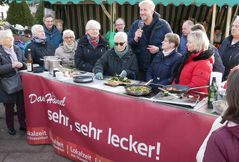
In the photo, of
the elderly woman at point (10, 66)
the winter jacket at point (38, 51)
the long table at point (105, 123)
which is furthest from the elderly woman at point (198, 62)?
the elderly woman at point (10, 66)

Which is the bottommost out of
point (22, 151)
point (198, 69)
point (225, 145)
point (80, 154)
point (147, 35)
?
point (22, 151)

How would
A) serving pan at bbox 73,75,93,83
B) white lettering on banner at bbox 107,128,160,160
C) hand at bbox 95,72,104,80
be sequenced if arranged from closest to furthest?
1. white lettering on banner at bbox 107,128,160,160
2. serving pan at bbox 73,75,93,83
3. hand at bbox 95,72,104,80

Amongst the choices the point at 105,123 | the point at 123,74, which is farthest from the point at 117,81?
the point at 105,123

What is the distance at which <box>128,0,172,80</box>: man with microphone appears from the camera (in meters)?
3.80

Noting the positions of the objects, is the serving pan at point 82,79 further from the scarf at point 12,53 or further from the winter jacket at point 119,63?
the scarf at point 12,53

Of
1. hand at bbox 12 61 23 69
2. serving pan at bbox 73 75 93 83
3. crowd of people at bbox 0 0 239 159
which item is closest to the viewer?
crowd of people at bbox 0 0 239 159

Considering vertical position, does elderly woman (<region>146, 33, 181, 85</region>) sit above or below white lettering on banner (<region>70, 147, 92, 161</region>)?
above

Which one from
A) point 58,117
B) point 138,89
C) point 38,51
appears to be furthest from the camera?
→ point 38,51

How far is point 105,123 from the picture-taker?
3.13 metres

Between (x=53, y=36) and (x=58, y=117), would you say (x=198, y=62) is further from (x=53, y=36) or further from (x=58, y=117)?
(x=53, y=36)

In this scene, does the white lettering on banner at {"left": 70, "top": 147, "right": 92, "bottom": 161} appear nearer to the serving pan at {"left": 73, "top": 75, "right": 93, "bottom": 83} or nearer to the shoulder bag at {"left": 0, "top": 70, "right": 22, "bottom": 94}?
the serving pan at {"left": 73, "top": 75, "right": 93, "bottom": 83}

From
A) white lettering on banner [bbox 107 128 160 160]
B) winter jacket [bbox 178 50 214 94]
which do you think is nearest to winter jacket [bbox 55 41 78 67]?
white lettering on banner [bbox 107 128 160 160]

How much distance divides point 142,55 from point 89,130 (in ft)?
4.70

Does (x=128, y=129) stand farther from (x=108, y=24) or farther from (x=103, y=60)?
(x=108, y=24)
